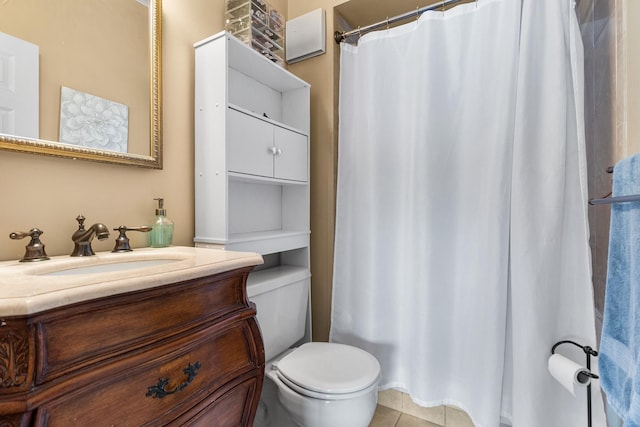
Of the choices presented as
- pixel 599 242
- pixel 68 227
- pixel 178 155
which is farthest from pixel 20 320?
pixel 599 242

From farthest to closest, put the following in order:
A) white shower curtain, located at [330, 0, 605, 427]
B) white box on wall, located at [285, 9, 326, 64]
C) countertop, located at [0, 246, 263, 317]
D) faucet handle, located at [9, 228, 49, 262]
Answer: white box on wall, located at [285, 9, 326, 64]
white shower curtain, located at [330, 0, 605, 427]
faucet handle, located at [9, 228, 49, 262]
countertop, located at [0, 246, 263, 317]

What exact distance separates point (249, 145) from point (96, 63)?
1.90 ft

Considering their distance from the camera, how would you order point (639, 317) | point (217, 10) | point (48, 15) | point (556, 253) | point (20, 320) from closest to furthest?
point (20, 320) < point (639, 317) < point (48, 15) < point (556, 253) < point (217, 10)

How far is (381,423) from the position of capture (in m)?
1.55

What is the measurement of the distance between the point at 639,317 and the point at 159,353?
98 cm

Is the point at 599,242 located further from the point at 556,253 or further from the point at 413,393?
the point at 413,393

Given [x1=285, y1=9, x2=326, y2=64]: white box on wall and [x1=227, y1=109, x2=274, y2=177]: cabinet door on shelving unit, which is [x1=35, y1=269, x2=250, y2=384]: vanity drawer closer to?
[x1=227, y1=109, x2=274, y2=177]: cabinet door on shelving unit

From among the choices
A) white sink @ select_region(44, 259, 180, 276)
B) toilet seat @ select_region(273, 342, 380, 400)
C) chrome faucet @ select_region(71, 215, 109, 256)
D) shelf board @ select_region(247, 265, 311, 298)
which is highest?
chrome faucet @ select_region(71, 215, 109, 256)

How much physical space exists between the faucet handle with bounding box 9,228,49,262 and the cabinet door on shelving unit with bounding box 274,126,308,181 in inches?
34.9

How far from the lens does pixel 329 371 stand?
1217mm

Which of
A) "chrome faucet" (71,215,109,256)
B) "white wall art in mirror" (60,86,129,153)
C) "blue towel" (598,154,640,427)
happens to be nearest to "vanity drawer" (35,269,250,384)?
"chrome faucet" (71,215,109,256)

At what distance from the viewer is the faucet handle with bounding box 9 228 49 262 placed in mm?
815

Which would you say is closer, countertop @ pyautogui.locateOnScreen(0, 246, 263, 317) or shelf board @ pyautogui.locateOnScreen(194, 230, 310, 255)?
countertop @ pyautogui.locateOnScreen(0, 246, 263, 317)

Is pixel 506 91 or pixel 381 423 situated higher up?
pixel 506 91
